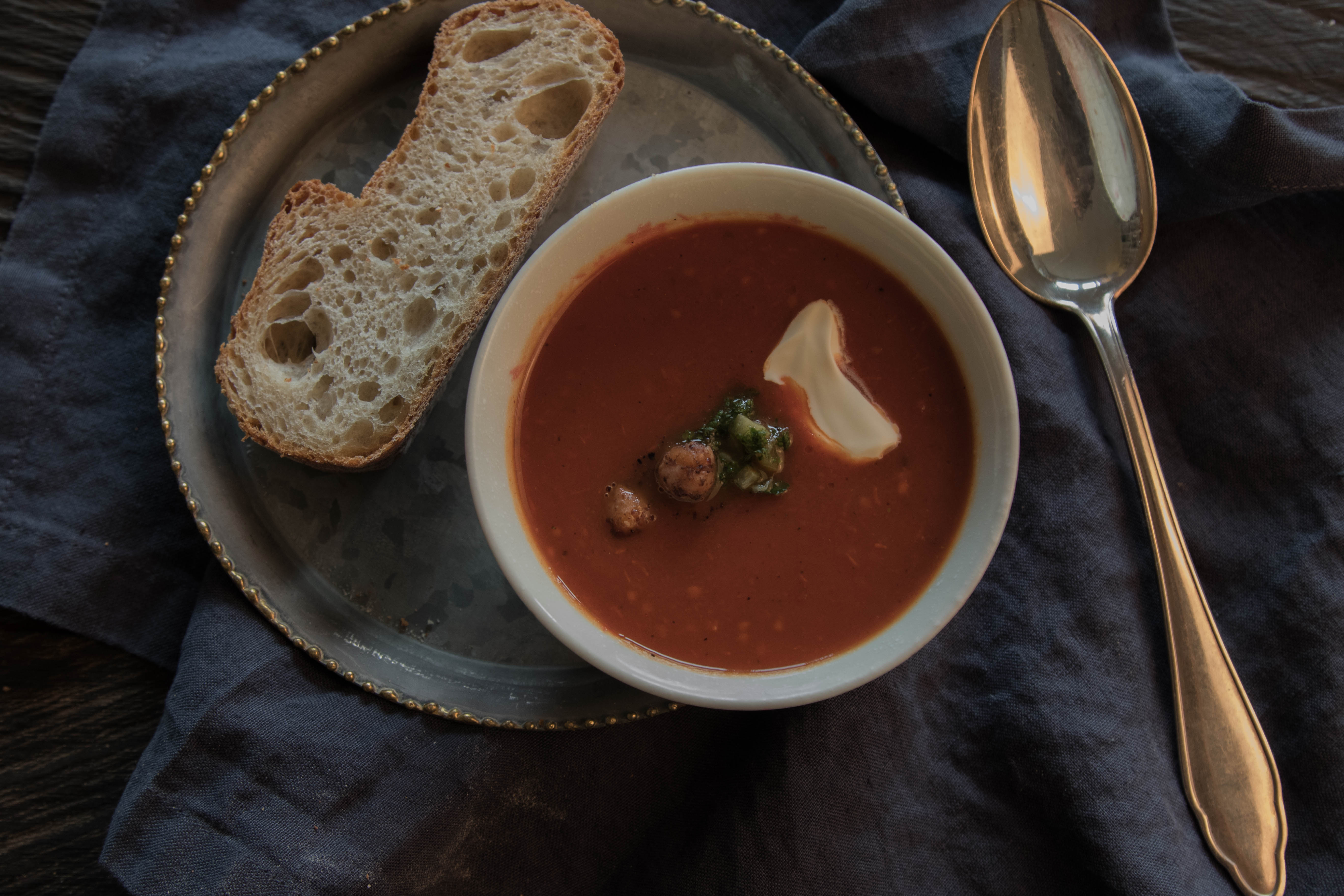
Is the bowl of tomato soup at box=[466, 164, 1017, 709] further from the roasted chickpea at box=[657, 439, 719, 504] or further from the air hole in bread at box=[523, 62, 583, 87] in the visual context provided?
the air hole in bread at box=[523, 62, 583, 87]

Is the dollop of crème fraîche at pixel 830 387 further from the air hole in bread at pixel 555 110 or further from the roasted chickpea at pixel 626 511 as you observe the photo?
the air hole in bread at pixel 555 110

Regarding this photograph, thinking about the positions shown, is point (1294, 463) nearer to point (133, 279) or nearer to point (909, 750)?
point (909, 750)

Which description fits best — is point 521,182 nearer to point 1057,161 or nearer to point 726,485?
point 726,485

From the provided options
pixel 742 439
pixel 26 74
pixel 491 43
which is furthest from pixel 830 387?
pixel 26 74

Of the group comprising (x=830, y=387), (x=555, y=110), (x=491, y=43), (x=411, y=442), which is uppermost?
(x=491, y=43)

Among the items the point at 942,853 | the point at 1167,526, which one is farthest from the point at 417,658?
the point at 1167,526

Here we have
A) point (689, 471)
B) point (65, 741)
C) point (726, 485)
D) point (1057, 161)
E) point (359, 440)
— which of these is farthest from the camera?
point (1057, 161)
